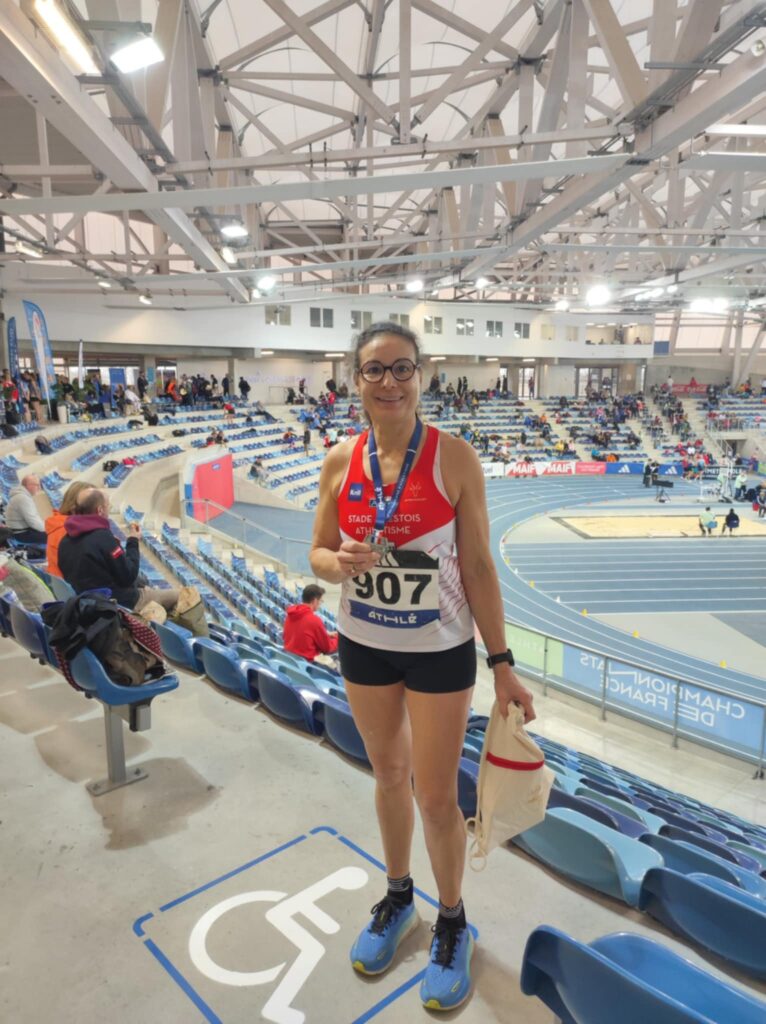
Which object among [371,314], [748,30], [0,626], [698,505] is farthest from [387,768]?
[371,314]

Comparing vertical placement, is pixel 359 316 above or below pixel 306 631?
above

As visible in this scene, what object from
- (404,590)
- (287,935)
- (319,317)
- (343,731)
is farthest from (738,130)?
(319,317)

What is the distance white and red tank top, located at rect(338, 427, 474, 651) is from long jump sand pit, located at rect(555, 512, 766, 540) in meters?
19.0

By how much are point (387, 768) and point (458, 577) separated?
620 mm

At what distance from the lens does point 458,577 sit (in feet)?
5.49

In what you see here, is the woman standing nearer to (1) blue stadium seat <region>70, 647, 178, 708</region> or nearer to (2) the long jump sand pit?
(1) blue stadium seat <region>70, 647, 178, 708</region>

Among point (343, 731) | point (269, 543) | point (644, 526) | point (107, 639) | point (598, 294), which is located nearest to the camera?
point (107, 639)

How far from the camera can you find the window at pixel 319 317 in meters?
30.9

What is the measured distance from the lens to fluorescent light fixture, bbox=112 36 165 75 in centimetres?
465

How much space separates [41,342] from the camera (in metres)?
16.2

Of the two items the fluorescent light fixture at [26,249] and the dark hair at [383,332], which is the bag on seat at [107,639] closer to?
the dark hair at [383,332]

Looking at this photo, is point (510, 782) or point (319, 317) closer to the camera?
point (510, 782)

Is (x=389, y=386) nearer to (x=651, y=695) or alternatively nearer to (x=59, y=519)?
(x=59, y=519)

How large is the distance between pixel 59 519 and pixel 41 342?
47.9 feet
